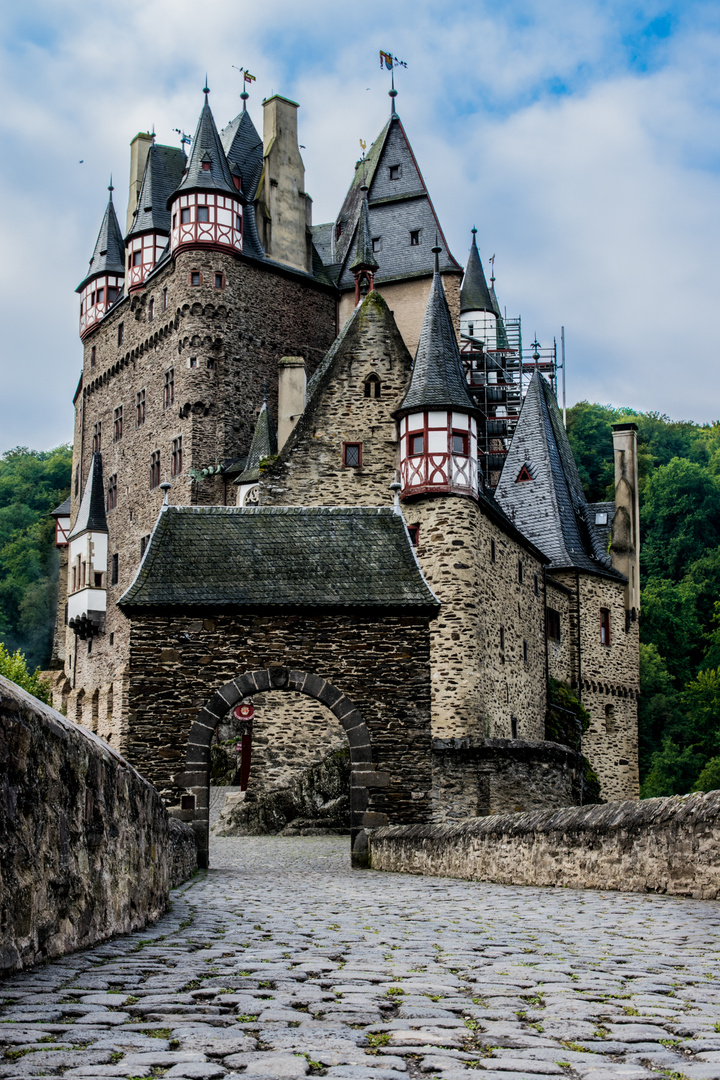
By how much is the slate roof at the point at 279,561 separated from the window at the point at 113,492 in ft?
111

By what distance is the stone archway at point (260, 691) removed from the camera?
1712 centimetres

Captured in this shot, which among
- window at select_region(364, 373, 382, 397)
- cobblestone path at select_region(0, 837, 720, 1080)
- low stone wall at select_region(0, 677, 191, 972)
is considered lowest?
cobblestone path at select_region(0, 837, 720, 1080)

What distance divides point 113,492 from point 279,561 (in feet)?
116

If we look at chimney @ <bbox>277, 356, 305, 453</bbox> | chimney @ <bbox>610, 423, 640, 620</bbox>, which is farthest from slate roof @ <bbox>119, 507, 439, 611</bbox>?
chimney @ <bbox>610, 423, 640, 620</bbox>

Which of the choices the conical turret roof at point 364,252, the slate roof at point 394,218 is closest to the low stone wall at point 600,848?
the conical turret roof at point 364,252

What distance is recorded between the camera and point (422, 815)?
17531mm

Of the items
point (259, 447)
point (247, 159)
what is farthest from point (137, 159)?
point (259, 447)

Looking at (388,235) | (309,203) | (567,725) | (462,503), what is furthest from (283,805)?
(309,203)

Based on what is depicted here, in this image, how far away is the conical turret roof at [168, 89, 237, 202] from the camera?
156 ft

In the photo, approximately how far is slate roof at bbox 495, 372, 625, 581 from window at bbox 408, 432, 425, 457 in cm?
1089

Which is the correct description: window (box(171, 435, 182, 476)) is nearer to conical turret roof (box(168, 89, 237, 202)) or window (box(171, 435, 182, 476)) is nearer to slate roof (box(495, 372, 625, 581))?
conical turret roof (box(168, 89, 237, 202))

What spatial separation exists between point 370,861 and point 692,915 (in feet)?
32.6

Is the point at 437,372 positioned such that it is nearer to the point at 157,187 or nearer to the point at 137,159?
the point at 157,187

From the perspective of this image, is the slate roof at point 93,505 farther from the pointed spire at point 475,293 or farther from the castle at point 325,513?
the pointed spire at point 475,293
